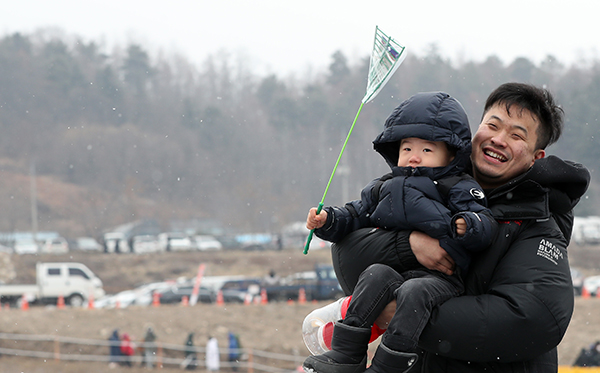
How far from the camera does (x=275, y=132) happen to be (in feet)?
207

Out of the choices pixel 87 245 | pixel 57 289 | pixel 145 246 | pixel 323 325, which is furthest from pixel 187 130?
pixel 323 325

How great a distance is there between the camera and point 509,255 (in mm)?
2170

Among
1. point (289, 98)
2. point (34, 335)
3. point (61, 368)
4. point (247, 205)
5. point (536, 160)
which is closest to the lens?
point (536, 160)

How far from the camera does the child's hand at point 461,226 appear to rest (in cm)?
210

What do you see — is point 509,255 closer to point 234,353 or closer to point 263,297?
point 234,353

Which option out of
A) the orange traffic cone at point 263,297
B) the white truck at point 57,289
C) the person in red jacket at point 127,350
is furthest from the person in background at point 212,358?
the white truck at point 57,289

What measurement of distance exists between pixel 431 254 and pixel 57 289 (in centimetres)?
2812

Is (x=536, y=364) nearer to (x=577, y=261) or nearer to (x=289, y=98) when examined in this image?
(x=577, y=261)

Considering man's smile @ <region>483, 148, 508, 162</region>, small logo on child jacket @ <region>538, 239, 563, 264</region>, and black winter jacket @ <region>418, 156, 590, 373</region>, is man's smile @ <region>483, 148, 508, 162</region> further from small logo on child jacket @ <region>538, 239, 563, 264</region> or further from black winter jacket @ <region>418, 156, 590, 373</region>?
small logo on child jacket @ <region>538, 239, 563, 264</region>

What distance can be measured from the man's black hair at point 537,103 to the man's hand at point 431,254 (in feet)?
2.09

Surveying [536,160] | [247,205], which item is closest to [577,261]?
[247,205]

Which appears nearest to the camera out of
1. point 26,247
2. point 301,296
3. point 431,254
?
point 431,254

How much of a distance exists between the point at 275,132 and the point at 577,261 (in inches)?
1327

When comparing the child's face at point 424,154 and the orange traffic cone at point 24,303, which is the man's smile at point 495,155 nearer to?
the child's face at point 424,154
